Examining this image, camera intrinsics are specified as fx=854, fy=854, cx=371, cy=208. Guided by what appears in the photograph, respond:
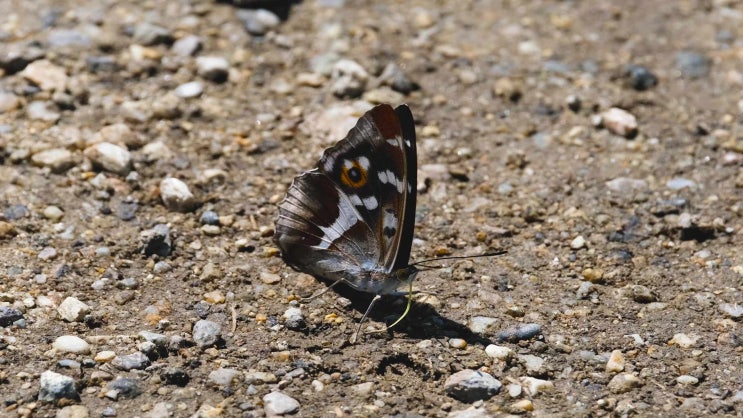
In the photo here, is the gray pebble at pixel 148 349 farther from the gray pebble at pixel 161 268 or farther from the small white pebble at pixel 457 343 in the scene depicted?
the small white pebble at pixel 457 343

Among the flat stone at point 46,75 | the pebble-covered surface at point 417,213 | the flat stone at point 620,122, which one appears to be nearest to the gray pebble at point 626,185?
the pebble-covered surface at point 417,213

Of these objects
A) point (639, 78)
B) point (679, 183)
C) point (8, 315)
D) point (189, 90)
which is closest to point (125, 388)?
point (8, 315)

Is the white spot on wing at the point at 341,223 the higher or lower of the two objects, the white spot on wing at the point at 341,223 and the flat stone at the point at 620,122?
the lower

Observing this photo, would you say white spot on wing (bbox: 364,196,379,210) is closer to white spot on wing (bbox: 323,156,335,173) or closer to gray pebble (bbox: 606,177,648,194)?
white spot on wing (bbox: 323,156,335,173)

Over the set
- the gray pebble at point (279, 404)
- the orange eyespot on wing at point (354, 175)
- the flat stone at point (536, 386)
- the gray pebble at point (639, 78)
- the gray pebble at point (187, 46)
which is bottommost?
the gray pebble at point (279, 404)

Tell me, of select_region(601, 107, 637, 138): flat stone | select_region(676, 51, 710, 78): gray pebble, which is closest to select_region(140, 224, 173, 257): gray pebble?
select_region(601, 107, 637, 138): flat stone

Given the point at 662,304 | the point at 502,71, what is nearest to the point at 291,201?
the point at 662,304

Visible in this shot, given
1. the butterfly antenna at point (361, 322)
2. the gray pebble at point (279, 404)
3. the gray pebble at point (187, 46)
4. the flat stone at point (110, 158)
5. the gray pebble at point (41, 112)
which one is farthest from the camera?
the gray pebble at point (187, 46)
